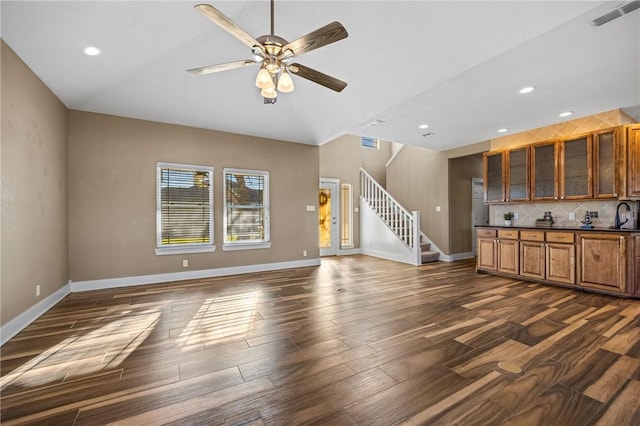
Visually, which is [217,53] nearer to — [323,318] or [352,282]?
Answer: [323,318]

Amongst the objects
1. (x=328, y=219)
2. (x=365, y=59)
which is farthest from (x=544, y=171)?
(x=328, y=219)

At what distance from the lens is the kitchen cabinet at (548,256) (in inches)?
175

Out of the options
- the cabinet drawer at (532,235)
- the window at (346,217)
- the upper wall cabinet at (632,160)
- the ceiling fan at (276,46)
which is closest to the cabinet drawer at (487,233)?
the cabinet drawer at (532,235)

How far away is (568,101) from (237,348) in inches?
212

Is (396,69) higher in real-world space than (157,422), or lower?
higher

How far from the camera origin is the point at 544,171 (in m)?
5.03

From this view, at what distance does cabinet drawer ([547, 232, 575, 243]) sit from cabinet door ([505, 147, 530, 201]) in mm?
874

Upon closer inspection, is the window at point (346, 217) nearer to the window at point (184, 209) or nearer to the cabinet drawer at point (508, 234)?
the cabinet drawer at point (508, 234)

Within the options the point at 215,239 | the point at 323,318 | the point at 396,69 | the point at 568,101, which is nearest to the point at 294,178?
the point at 215,239

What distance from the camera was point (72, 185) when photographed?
440 cm

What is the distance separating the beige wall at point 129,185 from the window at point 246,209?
0.46 feet

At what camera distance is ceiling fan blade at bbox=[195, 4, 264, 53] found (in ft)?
6.37

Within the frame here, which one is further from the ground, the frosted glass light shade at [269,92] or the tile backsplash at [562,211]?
the frosted glass light shade at [269,92]

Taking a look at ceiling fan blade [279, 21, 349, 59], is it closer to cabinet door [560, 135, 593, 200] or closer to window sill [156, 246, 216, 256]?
window sill [156, 246, 216, 256]
